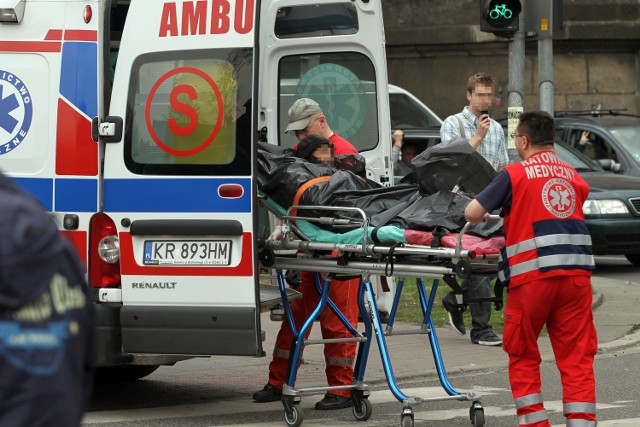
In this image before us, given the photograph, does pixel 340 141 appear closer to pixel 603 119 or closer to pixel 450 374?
pixel 450 374

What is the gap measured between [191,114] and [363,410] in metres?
1.86

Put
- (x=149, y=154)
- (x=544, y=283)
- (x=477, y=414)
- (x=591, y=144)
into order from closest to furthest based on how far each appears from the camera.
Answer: (x=544, y=283) < (x=477, y=414) < (x=149, y=154) < (x=591, y=144)

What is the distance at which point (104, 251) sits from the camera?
6977mm

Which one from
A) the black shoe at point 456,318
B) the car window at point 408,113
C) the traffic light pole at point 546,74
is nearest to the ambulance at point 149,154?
the black shoe at point 456,318

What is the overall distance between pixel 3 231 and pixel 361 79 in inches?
276

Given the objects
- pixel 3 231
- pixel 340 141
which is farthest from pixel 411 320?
pixel 3 231

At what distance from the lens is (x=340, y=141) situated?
7871mm

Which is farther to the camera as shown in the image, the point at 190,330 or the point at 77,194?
the point at 77,194

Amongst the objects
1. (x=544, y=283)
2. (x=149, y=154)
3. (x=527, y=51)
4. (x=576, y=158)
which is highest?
(x=527, y=51)

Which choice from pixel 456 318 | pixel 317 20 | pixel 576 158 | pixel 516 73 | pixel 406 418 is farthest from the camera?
pixel 576 158

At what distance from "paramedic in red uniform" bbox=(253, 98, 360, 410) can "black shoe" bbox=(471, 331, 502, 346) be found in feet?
8.16

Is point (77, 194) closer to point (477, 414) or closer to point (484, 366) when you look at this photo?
point (477, 414)

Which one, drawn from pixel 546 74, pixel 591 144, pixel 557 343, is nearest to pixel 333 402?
pixel 557 343

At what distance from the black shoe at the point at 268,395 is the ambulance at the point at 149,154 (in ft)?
2.27
